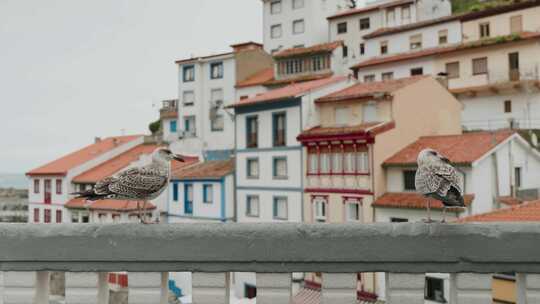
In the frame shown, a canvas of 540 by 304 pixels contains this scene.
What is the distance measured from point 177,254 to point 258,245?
54cm

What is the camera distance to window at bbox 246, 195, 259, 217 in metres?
36.3

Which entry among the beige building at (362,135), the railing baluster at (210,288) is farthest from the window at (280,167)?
the railing baluster at (210,288)

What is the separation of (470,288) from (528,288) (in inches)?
13.9

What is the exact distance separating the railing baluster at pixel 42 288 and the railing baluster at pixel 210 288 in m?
1.05

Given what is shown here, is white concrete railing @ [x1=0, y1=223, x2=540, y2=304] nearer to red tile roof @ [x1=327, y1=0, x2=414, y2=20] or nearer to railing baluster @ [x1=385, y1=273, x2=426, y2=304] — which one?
railing baluster @ [x1=385, y1=273, x2=426, y2=304]

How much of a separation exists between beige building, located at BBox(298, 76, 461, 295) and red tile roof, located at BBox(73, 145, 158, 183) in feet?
52.7

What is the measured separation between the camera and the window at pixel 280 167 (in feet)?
114

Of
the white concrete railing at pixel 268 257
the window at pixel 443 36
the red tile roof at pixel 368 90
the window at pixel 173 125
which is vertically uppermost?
the window at pixel 443 36

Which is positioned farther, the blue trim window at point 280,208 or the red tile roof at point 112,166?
the red tile roof at point 112,166

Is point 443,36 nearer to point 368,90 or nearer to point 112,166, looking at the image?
point 368,90

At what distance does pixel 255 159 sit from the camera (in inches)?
1444

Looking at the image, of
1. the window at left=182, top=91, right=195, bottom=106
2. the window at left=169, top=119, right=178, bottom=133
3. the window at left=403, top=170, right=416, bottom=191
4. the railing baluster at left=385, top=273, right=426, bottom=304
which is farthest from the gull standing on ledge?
the window at left=169, top=119, right=178, bottom=133

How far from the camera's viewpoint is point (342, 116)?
108 ft

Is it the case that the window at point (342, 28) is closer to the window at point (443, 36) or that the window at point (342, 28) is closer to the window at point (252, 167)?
the window at point (443, 36)
